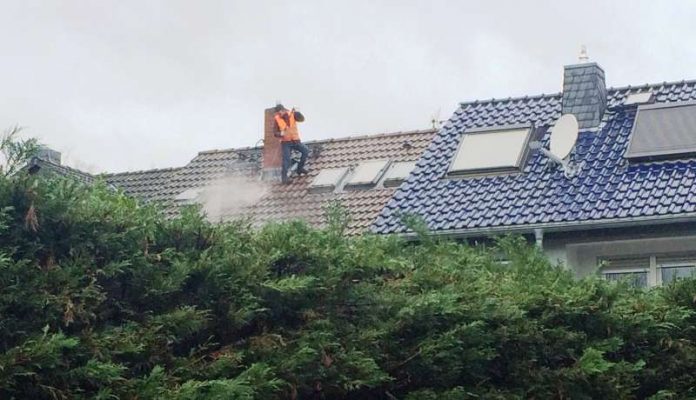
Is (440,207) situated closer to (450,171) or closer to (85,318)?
(450,171)

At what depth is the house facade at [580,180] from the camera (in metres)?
18.6

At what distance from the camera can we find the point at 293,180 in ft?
80.7

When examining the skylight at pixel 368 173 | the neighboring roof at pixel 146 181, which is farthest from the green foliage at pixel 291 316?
the neighboring roof at pixel 146 181

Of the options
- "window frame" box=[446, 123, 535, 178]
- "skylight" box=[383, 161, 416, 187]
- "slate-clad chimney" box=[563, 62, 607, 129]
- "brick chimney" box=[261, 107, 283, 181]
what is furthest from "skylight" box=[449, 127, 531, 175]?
"brick chimney" box=[261, 107, 283, 181]

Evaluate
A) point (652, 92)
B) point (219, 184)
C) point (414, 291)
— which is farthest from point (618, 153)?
point (414, 291)

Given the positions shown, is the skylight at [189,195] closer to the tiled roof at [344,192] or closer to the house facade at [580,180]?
the tiled roof at [344,192]

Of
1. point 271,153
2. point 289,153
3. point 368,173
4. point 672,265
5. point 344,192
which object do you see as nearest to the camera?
point 672,265

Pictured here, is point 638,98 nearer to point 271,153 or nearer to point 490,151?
point 490,151

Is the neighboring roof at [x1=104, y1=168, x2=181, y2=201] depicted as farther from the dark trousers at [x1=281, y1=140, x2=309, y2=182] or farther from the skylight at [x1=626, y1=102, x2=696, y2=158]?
the skylight at [x1=626, y1=102, x2=696, y2=158]

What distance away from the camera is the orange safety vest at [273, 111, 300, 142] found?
24.8 m

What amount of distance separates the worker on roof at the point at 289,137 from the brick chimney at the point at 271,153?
122mm

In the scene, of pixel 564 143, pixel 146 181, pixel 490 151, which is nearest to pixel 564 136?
pixel 564 143

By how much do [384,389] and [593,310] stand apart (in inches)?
85.0

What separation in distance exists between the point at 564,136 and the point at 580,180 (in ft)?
2.88
